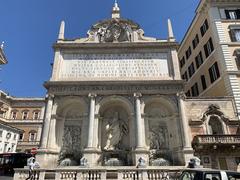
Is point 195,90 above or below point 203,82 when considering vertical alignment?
below

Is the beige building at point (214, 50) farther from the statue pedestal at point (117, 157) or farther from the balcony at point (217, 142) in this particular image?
the statue pedestal at point (117, 157)

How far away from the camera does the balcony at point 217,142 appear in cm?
1803

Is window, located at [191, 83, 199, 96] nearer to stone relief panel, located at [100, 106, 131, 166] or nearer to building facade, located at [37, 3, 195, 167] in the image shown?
building facade, located at [37, 3, 195, 167]

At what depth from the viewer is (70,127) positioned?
2038cm

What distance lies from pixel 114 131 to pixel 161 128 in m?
4.85

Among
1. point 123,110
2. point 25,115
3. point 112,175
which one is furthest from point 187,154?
point 25,115

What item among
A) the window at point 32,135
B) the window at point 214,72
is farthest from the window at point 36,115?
the window at point 214,72

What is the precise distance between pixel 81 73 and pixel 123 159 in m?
10.2

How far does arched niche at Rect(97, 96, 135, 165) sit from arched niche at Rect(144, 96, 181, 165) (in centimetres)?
190

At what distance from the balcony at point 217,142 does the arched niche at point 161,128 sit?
1792mm

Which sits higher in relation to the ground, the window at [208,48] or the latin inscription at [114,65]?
the window at [208,48]

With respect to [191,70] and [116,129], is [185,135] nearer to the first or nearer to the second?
[116,129]

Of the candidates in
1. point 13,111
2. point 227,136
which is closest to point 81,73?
point 227,136

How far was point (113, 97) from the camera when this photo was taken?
66.8ft
